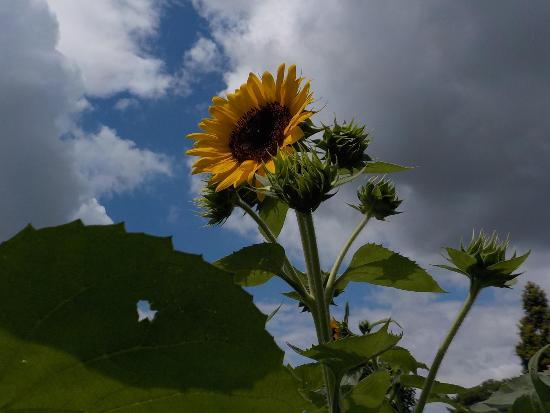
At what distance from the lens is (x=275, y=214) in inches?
94.7

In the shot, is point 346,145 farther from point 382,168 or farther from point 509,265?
point 509,265

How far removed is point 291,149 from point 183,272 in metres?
1.63

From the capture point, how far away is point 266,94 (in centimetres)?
288

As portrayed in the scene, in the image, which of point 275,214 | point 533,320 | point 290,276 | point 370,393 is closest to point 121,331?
point 370,393

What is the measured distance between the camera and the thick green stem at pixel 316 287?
5.43ft

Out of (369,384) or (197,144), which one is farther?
(197,144)

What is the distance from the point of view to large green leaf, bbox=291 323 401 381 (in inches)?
57.9

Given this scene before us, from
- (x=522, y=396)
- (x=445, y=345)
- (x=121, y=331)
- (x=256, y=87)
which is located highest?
(x=256, y=87)

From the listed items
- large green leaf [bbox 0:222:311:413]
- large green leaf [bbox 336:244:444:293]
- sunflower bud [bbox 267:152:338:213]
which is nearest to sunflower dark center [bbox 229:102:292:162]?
sunflower bud [bbox 267:152:338:213]

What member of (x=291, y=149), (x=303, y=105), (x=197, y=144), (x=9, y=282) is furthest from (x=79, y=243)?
(x=197, y=144)

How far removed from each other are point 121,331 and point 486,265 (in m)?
1.60

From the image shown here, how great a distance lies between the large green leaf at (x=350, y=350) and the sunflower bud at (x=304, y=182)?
0.49m

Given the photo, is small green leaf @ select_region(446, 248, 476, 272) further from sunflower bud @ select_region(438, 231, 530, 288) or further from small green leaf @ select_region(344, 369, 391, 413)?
small green leaf @ select_region(344, 369, 391, 413)

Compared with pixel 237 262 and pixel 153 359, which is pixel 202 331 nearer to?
pixel 153 359
